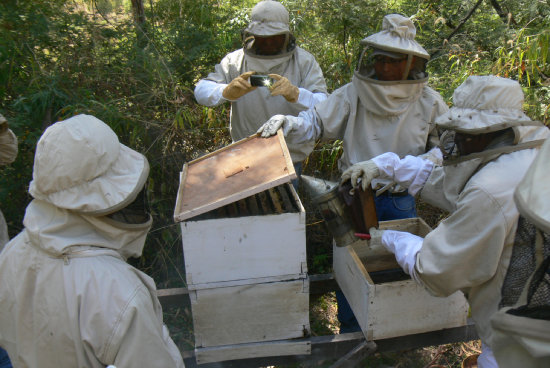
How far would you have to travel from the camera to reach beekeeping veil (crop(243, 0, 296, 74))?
2.84 meters

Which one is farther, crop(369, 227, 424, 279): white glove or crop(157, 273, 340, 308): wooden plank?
crop(157, 273, 340, 308): wooden plank

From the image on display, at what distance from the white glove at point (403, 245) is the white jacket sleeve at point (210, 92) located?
149cm

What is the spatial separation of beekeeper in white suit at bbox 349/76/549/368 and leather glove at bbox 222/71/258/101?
141 centimetres

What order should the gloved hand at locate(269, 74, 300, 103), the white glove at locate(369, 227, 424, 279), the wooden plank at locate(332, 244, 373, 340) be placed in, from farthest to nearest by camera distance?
the gloved hand at locate(269, 74, 300, 103) < the wooden plank at locate(332, 244, 373, 340) < the white glove at locate(369, 227, 424, 279)

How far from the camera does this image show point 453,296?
6.43 feet

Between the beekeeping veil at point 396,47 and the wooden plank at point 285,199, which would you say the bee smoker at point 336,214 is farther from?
the beekeeping veil at point 396,47

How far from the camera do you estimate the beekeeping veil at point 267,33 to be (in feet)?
9.32

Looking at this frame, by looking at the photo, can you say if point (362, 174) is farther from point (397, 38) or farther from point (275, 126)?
point (397, 38)

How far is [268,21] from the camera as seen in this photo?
2.85 m

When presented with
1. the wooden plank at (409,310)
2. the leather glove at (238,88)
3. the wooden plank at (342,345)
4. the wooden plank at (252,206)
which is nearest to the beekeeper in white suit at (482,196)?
the wooden plank at (409,310)

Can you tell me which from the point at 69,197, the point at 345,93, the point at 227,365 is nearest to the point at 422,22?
the point at 345,93

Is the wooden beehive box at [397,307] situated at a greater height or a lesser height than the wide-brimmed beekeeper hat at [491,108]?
lesser

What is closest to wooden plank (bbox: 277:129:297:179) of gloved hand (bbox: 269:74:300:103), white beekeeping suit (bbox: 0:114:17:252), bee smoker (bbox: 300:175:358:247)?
bee smoker (bbox: 300:175:358:247)

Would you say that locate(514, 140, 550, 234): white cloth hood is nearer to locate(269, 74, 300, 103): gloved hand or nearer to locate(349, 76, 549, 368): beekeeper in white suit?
locate(349, 76, 549, 368): beekeeper in white suit
